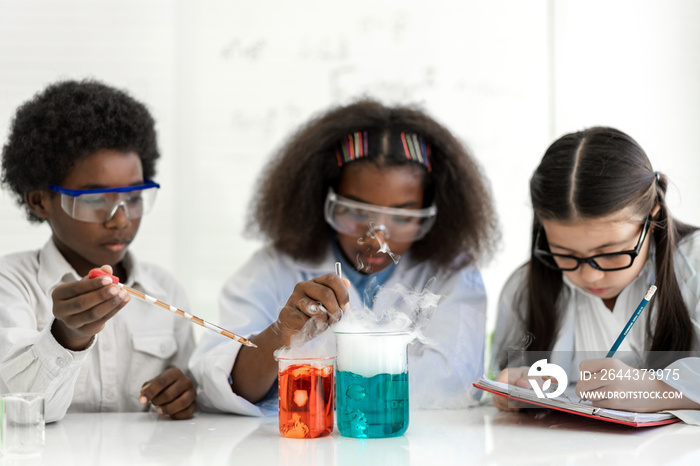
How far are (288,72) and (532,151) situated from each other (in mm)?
1300

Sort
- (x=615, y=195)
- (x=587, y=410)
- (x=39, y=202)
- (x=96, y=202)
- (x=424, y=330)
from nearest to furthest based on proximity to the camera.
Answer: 1. (x=587, y=410)
2. (x=424, y=330)
3. (x=615, y=195)
4. (x=96, y=202)
5. (x=39, y=202)

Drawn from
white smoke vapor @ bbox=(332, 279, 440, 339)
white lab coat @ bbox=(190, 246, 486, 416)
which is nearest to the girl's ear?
white lab coat @ bbox=(190, 246, 486, 416)

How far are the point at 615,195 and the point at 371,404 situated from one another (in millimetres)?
847

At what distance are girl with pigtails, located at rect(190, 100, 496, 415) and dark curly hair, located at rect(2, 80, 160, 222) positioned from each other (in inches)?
19.5

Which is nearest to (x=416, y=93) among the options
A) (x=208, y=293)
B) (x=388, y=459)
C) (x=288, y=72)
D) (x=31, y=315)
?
(x=288, y=72)

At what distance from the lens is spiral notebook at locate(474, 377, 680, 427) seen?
138cm

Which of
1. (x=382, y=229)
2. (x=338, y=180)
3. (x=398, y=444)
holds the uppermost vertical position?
(x=338, y=180)

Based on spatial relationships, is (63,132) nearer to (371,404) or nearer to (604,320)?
(371,404)

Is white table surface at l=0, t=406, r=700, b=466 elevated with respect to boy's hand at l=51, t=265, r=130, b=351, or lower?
lower

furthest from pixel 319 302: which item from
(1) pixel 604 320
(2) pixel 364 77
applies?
(2) pixel 364 77

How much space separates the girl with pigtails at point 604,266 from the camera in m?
1.72

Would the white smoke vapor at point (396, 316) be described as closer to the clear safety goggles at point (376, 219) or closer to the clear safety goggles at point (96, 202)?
the clear safety goggles at point (376, 219)

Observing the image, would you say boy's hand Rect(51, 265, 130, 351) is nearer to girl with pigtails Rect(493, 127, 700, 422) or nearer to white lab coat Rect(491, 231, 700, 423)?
girl with pigtails Rect(493, 127, 700, 422)

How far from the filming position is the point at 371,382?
1.27m
